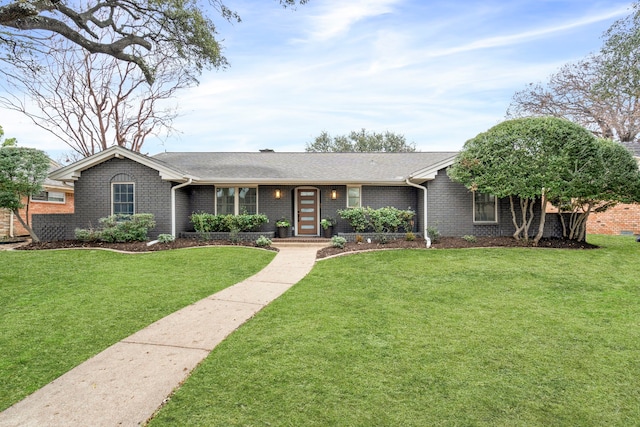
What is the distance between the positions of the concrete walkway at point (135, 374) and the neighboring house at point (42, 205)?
12.7m

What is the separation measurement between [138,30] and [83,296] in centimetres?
786

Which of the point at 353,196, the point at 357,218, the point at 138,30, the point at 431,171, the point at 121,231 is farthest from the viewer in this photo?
the point at 353,196

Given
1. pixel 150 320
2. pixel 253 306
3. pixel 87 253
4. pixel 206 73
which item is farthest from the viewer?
pixel 206 73

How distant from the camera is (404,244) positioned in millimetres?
12250

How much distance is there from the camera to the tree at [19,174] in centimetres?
1210

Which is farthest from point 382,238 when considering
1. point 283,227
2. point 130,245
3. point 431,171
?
point 130,245

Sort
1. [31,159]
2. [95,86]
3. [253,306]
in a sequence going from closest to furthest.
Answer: [253,306], [31,159], [95,86]

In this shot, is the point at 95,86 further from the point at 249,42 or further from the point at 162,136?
the point at 249,42

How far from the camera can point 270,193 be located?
48.5 ft

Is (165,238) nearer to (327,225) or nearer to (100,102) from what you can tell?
(327,225)

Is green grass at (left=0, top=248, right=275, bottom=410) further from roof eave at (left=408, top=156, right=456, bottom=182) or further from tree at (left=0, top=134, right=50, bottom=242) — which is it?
roof eave at (left=408, top=156, right=456, bottom=182)

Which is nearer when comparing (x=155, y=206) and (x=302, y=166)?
(x=155, y=206)

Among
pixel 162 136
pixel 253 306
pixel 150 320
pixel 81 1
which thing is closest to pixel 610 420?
pixel 253 306

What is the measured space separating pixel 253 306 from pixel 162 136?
76.8 ft
